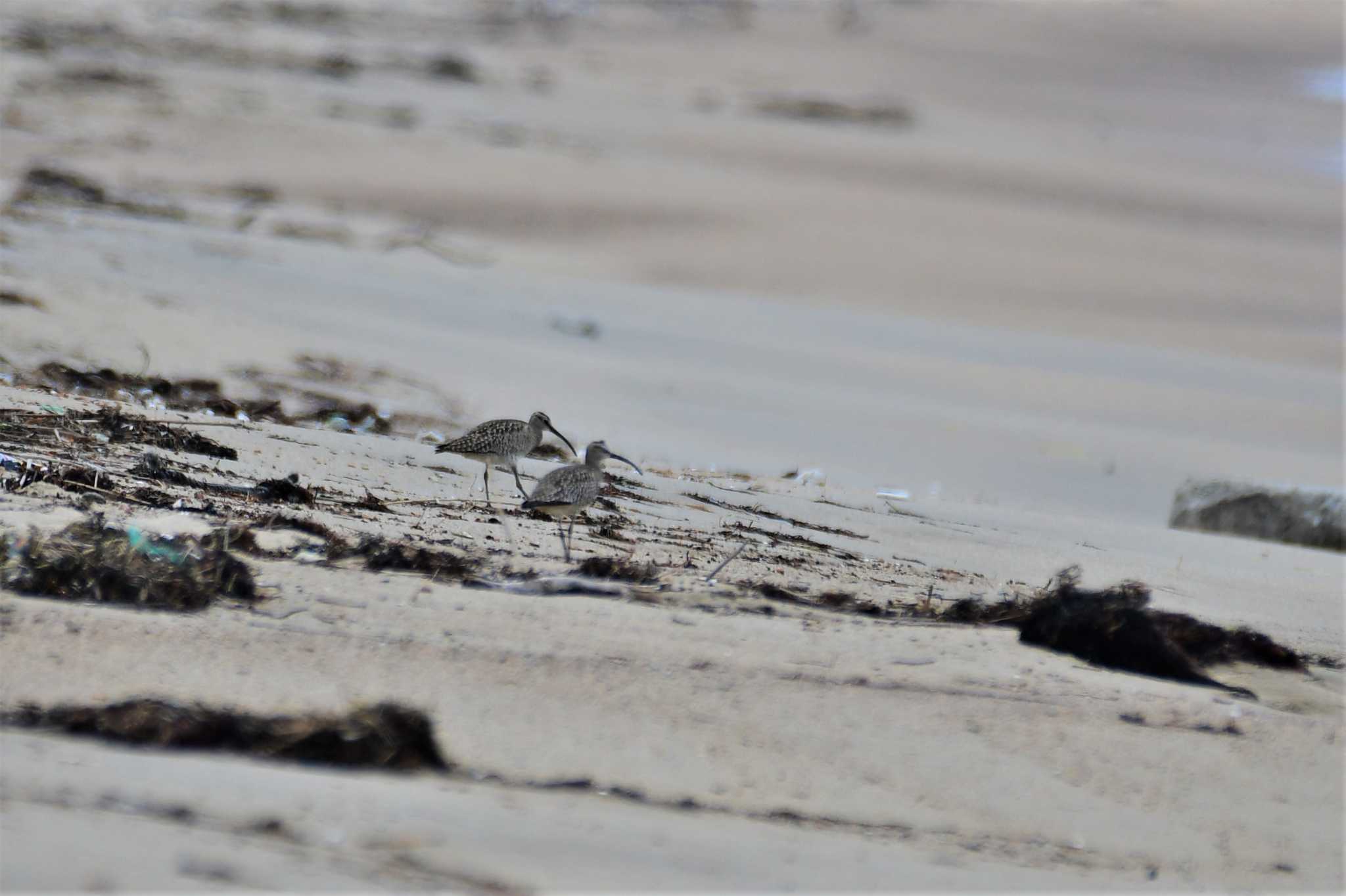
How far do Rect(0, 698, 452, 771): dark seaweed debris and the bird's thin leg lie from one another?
5.62 ft

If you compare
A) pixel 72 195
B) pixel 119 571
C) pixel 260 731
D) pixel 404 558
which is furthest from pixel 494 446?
pixel 72 195

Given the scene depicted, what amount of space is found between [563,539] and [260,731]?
215cm

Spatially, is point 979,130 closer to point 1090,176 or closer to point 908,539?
point 1090,176

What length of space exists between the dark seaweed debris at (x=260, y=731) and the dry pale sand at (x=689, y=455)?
0.08 metres

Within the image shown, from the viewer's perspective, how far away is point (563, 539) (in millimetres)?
5637

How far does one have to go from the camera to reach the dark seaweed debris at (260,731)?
3520 mm

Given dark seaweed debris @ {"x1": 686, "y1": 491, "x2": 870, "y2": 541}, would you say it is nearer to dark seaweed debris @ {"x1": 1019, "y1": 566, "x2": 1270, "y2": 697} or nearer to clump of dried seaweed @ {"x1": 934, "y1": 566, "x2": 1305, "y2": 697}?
clump of dried seaweed @ {"x1": 934, "y1": 566, "x2": 1305, "y2": 697}

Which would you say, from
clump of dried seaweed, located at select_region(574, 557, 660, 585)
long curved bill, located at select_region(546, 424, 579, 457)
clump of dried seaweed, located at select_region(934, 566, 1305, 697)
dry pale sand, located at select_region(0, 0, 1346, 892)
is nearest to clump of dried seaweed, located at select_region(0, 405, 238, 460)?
dry pale sand, located at select_region(0, 0, 1346, 892)

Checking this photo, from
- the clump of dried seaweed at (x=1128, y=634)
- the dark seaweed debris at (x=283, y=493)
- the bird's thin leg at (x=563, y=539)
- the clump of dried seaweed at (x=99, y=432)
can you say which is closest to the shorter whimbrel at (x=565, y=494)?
the bird's thin leg at (x=563, y=539)

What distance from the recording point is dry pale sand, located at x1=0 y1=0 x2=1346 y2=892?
11.2 feet

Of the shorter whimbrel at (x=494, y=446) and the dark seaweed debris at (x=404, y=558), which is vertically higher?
the shorter whimbrel at (x=494, y=446)

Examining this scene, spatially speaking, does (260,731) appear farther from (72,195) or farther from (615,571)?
(72,195)

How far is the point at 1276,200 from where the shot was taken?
26156 mm

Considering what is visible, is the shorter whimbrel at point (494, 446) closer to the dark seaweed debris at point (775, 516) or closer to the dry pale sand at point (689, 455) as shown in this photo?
the dry pale sand at point (689, 455)
